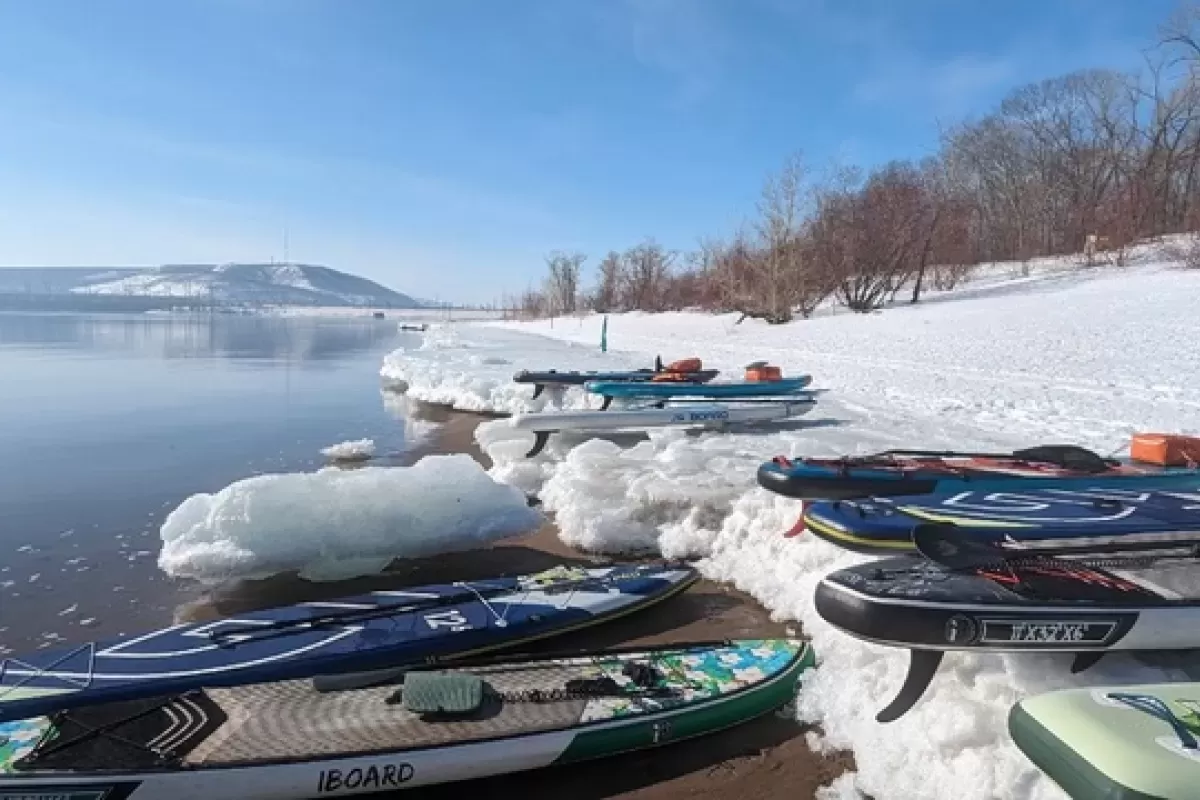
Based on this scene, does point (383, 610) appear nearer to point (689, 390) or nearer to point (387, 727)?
point (387, 727)

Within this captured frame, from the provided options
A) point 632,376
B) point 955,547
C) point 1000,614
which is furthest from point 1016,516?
point 632,376

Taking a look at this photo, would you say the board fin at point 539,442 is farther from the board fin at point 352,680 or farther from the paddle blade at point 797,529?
the board fin at point 352,680

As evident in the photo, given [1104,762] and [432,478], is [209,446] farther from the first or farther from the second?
[1104,762]

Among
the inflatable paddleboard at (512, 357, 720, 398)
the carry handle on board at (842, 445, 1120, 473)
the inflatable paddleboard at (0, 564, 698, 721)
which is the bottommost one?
the inflatable paddleboard at (0, 564, 698, 721)

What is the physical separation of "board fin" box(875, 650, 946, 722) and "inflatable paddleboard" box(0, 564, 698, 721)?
218 cm

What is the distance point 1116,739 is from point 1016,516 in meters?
2.57

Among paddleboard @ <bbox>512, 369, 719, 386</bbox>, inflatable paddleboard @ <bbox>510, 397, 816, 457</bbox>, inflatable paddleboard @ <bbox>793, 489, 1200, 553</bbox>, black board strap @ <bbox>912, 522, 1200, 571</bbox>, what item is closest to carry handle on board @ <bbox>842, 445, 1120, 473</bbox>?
inflatable paddleboard @ <bbox>793, 489, 1200, 553</bbox>

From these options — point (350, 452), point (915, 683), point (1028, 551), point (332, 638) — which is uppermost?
point (1028, 551)

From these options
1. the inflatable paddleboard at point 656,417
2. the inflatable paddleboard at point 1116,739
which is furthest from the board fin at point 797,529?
the inflatable paddleboard at point 656,417

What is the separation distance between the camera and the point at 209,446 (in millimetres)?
12453

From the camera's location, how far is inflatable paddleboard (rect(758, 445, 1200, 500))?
5902 millimetres

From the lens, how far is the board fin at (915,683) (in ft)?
11.1

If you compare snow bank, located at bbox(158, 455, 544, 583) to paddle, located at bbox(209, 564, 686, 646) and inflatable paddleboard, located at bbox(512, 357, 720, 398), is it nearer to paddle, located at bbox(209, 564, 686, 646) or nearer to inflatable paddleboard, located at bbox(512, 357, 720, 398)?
paddle, located at bbox(209, 564, 686, 646)

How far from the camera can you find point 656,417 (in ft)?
34.6
